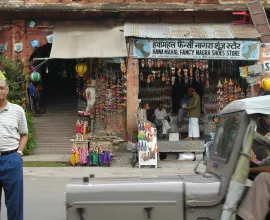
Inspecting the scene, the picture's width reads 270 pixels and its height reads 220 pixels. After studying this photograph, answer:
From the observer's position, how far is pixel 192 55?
14.0 metres

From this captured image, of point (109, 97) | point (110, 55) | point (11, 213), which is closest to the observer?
point (11, 213)

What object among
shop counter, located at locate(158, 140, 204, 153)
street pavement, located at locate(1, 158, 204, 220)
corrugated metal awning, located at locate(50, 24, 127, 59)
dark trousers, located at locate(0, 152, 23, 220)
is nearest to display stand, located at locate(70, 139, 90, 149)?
street pavement, located at locate(1, 158, 204, 220)

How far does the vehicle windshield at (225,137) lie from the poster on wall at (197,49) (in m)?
10.1

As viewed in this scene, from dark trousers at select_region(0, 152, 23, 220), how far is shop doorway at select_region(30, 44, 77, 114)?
1160cm

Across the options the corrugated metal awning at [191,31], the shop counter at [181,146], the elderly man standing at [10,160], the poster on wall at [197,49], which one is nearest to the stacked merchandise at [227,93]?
the poster on wall at [197,49]

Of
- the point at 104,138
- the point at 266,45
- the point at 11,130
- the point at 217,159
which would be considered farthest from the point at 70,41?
the point at 217,159

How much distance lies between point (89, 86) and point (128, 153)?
2.60m

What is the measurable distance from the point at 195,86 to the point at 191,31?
2714mm

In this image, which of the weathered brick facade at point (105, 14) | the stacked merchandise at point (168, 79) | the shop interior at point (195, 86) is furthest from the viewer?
the shop interior at point (195, 86)

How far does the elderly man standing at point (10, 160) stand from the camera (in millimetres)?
4535

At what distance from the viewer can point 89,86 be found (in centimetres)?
1474

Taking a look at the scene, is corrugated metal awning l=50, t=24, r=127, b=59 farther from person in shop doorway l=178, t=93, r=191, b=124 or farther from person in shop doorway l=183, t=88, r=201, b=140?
person in shop doorway l=178, t=93, r=191, b=124

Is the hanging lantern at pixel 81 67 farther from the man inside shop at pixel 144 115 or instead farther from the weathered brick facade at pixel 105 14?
the man inside shop at pixel 144 115

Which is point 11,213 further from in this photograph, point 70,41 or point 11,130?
point 70,41
